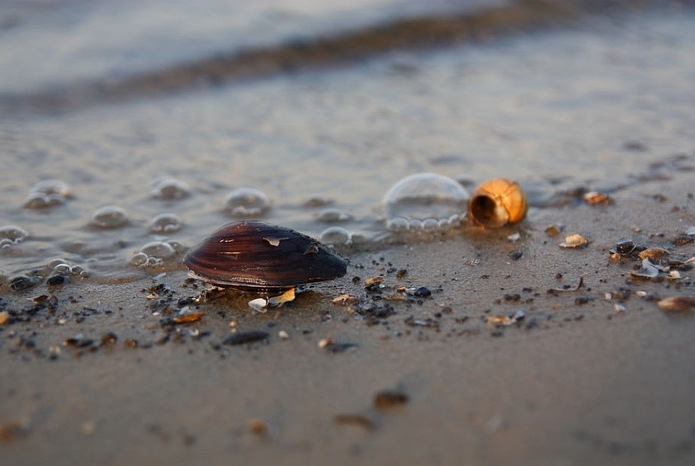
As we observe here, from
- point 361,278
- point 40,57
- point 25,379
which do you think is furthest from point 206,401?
point 40,57

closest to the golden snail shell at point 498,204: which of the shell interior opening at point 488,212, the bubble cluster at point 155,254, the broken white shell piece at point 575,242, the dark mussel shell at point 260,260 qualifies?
the shell interior opening at point 488,212

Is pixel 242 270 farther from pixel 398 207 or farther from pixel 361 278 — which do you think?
pixel 398 207

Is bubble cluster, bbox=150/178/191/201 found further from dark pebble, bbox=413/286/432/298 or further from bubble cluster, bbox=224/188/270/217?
dark pebble, bbox=413/286/432/298

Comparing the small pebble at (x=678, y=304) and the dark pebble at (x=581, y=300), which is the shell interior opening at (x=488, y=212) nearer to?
the dark pebble at (x=581, y=300)

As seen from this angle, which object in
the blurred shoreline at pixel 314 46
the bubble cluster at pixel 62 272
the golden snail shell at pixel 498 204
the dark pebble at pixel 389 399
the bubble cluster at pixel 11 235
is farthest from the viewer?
the blurred shoreline at pixel 314 46

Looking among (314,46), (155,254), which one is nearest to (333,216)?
(155,254)
